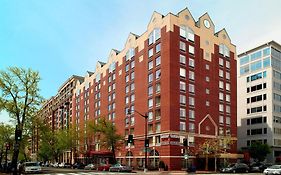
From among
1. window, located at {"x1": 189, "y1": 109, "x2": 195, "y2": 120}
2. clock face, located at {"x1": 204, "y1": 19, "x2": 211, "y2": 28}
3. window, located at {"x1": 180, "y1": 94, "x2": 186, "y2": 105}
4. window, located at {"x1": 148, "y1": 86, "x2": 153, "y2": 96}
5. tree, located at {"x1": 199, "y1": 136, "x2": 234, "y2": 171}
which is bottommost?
tree, located at {"x1": 199, "y1": 136, "x2": 234, "y2": 171}

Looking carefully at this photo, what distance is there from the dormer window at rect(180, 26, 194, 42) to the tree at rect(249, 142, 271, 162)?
3530 centimetres

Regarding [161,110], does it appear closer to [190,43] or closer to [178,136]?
Result: [178,136]

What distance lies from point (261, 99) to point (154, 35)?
44448mm

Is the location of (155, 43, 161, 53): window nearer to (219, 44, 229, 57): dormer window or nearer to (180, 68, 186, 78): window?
(180, 68, 186, 78): window

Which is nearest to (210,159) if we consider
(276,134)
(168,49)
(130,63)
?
(168,49)

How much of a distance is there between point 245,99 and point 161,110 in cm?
4724

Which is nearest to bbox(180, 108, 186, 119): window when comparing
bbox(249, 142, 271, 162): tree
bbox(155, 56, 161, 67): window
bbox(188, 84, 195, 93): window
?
bbox(188, 84, 195, 93): window

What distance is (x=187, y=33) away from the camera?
73688 mm

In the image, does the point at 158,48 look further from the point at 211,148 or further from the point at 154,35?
the point at 211,148

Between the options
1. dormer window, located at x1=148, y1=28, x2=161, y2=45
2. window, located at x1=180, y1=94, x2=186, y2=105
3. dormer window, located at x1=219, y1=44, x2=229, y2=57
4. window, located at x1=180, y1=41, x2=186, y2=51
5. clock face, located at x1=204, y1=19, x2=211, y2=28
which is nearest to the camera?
window, located at x1=180, y1=94, x2=186, y2=105

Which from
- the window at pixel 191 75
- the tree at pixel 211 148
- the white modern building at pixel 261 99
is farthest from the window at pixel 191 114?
the white modern building at pixel 261 99

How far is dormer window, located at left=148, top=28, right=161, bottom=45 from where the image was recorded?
240ft

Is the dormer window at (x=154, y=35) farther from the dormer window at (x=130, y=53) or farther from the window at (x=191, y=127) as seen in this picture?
the window at (x=191, y=127)

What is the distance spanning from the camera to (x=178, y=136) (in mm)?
67625
